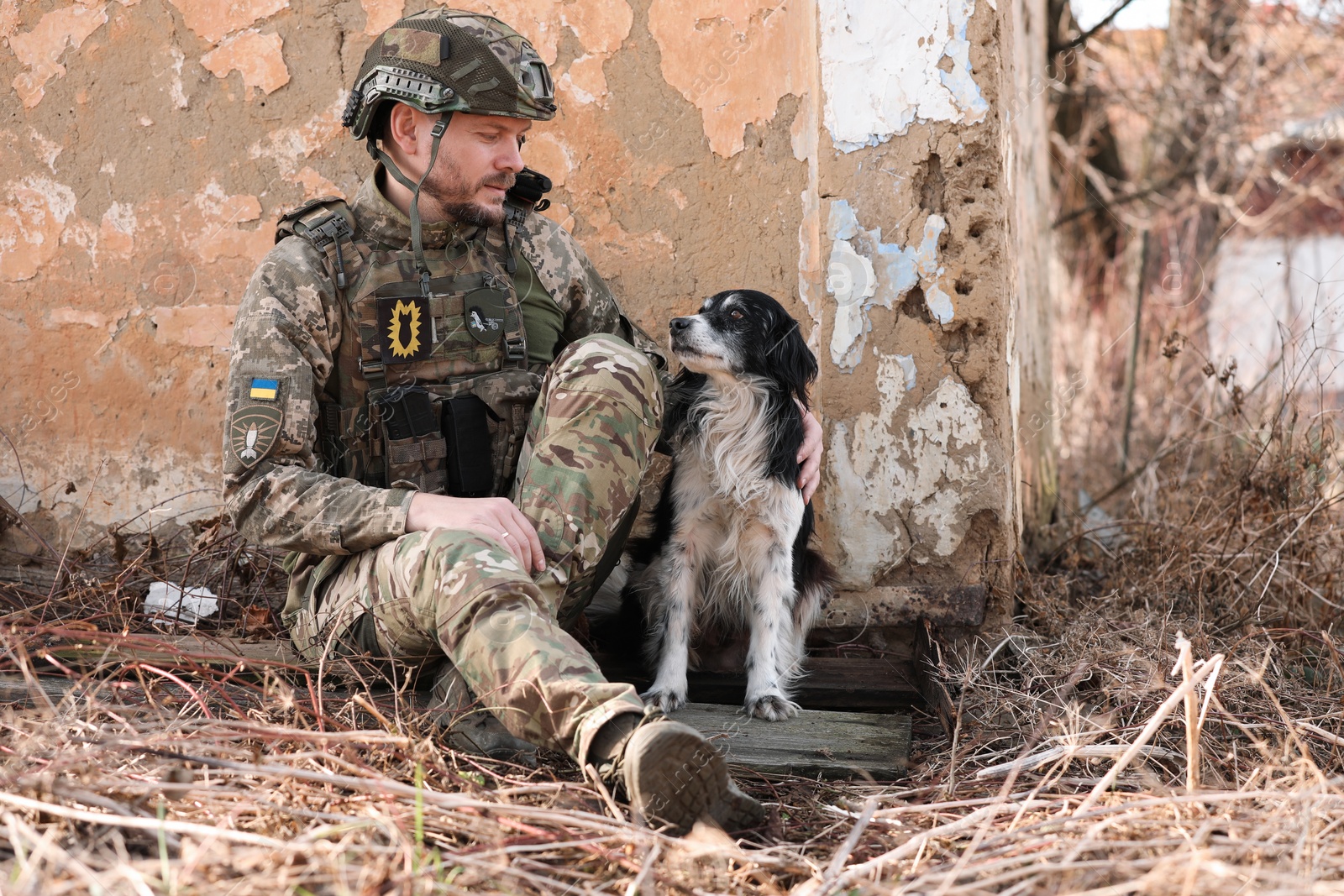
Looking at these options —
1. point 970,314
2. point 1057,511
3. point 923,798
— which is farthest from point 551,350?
point 1057,511

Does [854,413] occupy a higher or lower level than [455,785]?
higher

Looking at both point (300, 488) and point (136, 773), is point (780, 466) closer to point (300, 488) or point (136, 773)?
point (300, 488)

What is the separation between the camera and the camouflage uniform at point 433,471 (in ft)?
7.29

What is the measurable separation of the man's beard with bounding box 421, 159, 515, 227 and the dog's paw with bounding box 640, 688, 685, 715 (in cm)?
133

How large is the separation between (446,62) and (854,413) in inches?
62.5

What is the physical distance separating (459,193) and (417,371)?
1.56 ft

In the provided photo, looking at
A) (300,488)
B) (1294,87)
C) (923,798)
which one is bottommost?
(923,798)

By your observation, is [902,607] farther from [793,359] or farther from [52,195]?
[52,195]

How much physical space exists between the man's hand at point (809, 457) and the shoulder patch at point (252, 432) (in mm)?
1405

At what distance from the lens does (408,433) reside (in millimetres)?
2895

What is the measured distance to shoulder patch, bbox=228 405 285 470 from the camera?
8.68 feet

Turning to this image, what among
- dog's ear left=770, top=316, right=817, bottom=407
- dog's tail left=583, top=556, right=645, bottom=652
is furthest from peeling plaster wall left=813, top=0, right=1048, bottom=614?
dog's tail left=583, top=556, right=645, bottom=652

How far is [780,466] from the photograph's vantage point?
321cm

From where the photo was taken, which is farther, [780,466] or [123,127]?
[123,127]
